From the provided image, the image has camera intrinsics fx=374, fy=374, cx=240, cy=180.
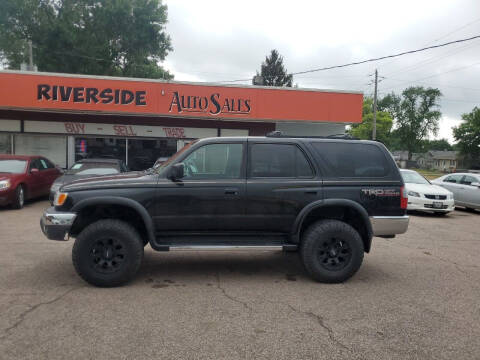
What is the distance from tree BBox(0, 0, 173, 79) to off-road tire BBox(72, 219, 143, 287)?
32197mm

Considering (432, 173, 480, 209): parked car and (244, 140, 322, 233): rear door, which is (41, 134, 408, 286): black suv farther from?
(432, 173, 480, 209): parked car

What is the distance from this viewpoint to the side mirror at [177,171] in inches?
179

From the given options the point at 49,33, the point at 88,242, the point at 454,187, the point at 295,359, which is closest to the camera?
the point at 295,359

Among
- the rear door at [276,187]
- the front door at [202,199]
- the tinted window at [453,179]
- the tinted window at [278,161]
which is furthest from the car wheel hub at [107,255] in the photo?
the tinted window at [453,179]

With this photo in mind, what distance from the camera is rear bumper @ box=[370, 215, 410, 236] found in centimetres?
492

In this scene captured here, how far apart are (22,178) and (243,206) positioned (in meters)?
8.42

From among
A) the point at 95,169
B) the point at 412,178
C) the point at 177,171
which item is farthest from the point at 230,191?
the point at 412,178

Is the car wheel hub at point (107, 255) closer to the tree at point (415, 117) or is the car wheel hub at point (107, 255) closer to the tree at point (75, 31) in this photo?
the tree at point (75, 31)

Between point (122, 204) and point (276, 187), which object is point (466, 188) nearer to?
point (276, 187)

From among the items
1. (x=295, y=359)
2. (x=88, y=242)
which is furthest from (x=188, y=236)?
(x=295, y=359)

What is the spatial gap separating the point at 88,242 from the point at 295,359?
9.19 ft

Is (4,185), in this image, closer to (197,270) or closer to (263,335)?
(197,270)

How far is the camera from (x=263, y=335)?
11.0 ft

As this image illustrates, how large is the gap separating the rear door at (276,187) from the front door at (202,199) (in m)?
0.14
